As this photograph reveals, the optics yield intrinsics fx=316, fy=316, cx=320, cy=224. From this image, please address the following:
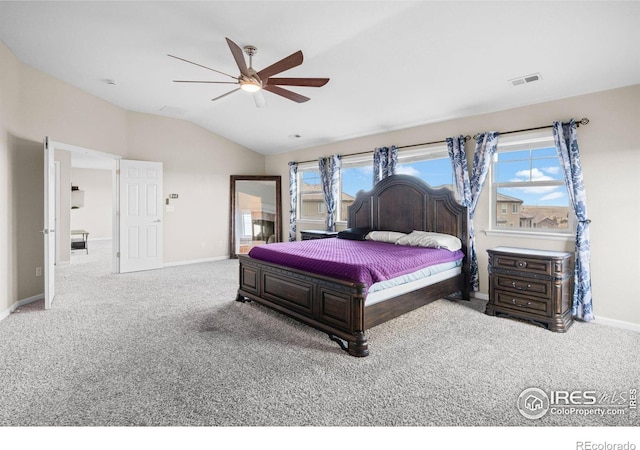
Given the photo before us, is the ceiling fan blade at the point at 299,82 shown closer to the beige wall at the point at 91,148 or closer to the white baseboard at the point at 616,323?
the beige wall at the point at 91,148

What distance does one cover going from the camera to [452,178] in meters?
4.71

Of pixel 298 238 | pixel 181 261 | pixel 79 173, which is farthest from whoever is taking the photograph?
pixel 79 173

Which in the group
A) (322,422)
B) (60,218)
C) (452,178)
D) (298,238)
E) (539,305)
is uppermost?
(452,178)

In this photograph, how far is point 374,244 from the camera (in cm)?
445

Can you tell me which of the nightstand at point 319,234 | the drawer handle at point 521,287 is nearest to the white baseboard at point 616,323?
the drawer handle at point 521,287

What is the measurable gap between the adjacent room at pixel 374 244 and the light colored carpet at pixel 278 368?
0.02m

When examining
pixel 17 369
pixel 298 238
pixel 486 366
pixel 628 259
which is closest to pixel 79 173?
pixel 298 238

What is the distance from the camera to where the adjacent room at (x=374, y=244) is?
2.07 metres

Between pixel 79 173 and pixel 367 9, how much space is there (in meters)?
11.8

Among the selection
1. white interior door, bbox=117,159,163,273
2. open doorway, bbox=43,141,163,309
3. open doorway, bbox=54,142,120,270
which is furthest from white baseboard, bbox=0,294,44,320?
open doorway, bbox=54,142,120,270

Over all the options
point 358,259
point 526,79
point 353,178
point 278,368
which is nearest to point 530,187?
point 526,79
